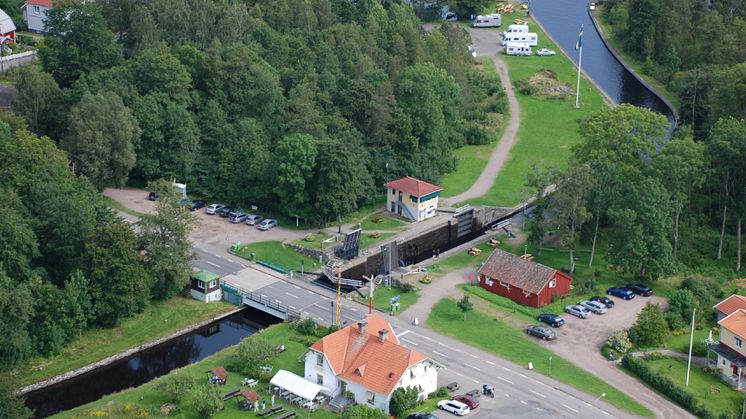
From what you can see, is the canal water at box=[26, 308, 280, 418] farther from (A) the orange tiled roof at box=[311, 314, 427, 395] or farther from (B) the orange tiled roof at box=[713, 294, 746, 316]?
(B) the orange tiled roof at box=[713, 294, 746, 316]

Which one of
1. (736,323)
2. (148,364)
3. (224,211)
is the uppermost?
(224,211)

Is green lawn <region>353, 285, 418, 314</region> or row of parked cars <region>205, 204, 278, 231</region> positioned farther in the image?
row of parked cars <region>205, 204, 278, 231</region>

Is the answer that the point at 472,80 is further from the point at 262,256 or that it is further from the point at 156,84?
the point at 262,256

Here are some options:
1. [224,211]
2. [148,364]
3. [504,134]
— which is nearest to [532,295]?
[148,364]

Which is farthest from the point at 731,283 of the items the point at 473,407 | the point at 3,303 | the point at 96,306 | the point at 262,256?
the point at 3,303

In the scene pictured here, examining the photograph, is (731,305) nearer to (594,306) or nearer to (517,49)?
(594,306)

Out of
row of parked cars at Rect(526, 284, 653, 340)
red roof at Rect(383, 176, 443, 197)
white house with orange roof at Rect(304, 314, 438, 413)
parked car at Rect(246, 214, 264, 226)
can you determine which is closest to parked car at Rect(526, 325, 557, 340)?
row of parked cars at Rect(526, 284, 653, 340)

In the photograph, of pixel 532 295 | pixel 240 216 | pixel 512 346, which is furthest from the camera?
pixel 240 216
